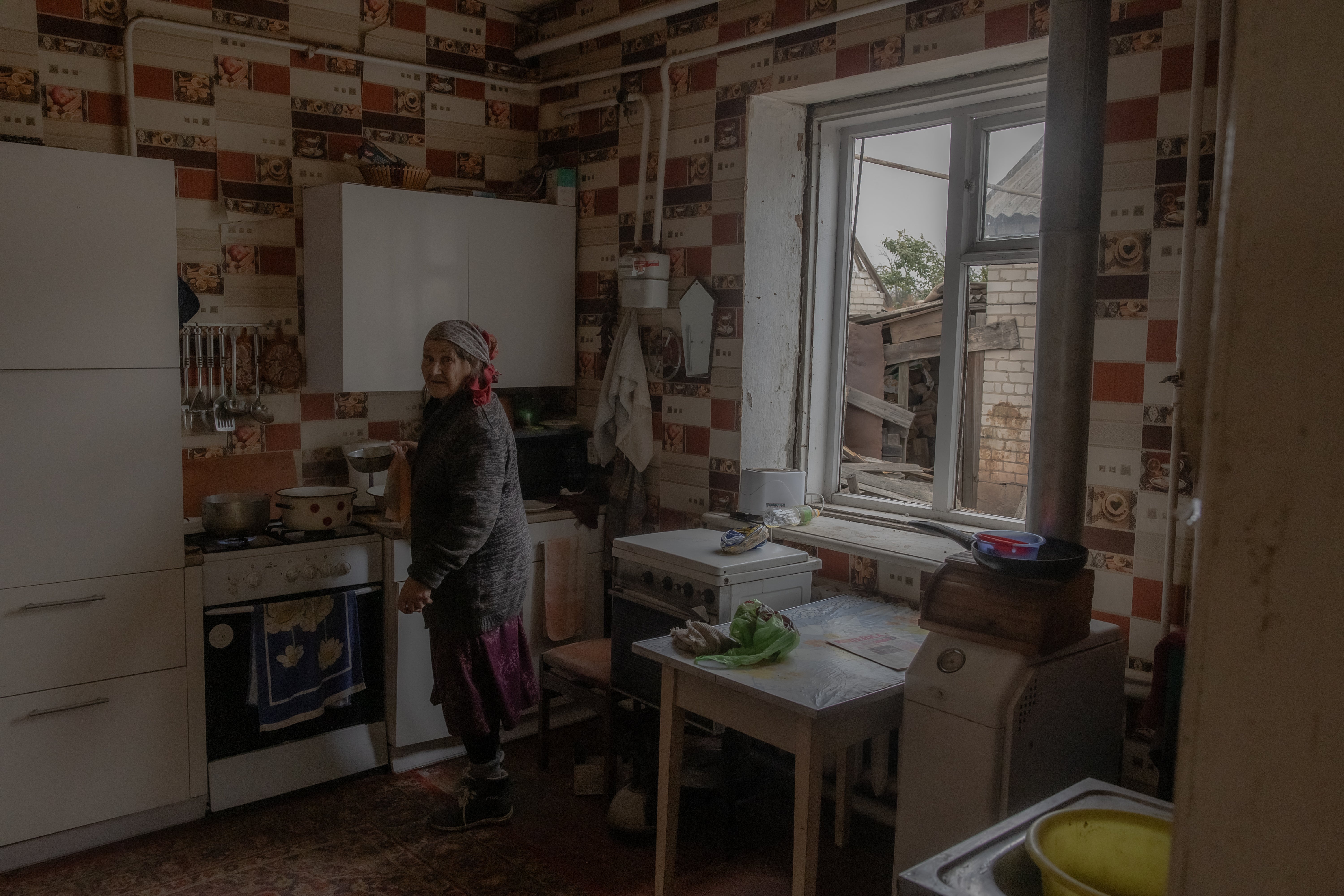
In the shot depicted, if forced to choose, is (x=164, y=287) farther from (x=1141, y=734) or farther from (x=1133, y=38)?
(x=1141, y=734)

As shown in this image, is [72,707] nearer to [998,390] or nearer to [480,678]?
[480,678]

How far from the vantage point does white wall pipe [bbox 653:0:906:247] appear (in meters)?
2.89

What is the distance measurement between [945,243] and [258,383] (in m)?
2.45

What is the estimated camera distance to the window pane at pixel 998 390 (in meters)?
2.94

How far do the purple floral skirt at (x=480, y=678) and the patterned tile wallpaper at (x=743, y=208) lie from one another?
3.08 feet

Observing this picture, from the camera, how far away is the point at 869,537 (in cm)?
304

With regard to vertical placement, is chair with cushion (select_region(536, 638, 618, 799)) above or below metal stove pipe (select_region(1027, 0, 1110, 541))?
below

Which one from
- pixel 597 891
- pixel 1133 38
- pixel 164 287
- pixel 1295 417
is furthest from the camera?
pixel 164 287

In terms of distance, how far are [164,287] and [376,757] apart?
1.68 metres

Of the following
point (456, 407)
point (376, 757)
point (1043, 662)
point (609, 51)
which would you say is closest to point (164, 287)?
point (456, 407)

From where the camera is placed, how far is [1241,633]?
1.78ft

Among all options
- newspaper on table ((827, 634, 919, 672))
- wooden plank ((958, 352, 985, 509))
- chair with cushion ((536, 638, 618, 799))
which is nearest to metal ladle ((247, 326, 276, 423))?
chair with cushion ((536, 638, 618, 799))

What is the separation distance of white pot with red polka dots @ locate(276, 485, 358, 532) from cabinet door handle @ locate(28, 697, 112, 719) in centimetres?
72

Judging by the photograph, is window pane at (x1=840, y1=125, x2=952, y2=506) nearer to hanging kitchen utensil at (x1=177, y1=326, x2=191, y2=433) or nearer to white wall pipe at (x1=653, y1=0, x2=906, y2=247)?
white wall pipe at (x1=653, y1=0, x2=906, y2=247)
